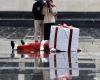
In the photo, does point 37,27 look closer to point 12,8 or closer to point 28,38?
point 28,38

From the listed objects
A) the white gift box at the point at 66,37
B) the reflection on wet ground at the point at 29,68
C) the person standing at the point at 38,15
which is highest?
the person standing at the point at 38,15

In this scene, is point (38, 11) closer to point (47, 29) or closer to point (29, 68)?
point (47, 29)

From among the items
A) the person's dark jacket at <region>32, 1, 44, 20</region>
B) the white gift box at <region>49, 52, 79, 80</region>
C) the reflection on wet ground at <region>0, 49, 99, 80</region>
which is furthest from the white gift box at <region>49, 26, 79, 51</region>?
the person's dark jacket at <region>32, 1, 44, 20</region>

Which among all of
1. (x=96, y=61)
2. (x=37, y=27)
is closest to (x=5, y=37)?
(x=37, y=27)

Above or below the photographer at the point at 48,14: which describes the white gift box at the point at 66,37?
below

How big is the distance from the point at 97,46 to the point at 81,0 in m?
10.7

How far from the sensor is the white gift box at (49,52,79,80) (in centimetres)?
1059

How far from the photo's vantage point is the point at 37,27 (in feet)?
49.6

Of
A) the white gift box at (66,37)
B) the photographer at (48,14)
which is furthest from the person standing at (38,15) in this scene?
the white gift box at (66,37)

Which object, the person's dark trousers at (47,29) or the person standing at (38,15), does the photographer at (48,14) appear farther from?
the person standing at (38,15)

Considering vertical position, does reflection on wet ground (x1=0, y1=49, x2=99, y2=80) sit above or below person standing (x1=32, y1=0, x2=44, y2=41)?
below

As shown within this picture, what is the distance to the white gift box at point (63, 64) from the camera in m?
10.6

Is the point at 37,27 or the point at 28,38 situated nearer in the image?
the point at 37,27

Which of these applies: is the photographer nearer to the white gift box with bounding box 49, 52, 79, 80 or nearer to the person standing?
the person standing
